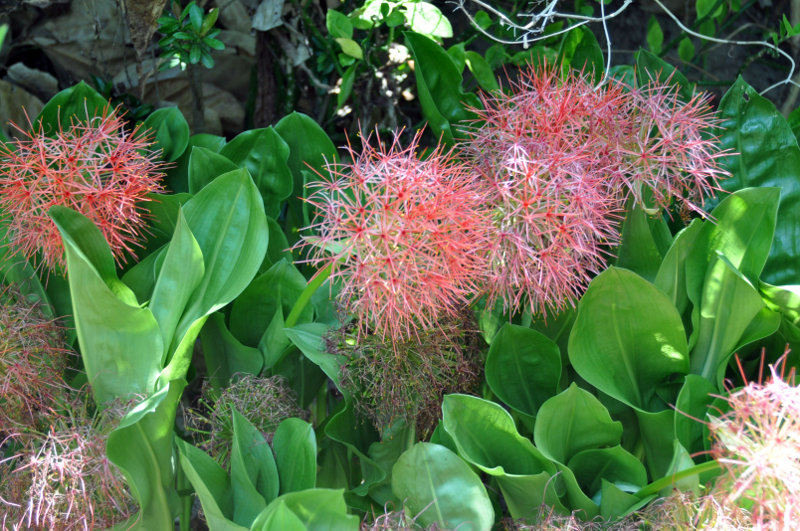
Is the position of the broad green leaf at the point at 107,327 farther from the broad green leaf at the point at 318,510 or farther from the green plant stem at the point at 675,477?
the green plant stem at the point at 675,477

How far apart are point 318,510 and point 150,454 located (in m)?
0.23

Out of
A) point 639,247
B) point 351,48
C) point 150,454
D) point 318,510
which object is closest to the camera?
point 318,510

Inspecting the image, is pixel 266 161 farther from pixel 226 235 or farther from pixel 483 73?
pixel 483 73

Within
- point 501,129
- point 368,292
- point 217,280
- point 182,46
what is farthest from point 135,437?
point 182,46

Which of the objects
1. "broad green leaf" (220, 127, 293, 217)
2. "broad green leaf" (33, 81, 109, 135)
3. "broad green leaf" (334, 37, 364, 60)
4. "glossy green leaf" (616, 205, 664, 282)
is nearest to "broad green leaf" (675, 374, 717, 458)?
"glossy green leaf" (616, 205, 664, 282)

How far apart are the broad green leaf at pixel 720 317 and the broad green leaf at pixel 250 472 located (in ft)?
1.73

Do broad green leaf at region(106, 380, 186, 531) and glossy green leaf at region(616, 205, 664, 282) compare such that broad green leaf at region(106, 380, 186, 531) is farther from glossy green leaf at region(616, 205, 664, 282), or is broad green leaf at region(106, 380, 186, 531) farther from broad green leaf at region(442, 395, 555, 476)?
glossy green leaf at region(616, 205, 664, 282)

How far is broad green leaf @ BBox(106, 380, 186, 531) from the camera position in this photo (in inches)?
30.3

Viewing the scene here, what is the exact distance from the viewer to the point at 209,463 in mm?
807

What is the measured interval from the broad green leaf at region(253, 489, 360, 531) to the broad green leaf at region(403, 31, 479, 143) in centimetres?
54

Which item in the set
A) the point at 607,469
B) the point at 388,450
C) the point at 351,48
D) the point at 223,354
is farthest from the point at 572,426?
the point at 351,48

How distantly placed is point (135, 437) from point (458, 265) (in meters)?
0.40

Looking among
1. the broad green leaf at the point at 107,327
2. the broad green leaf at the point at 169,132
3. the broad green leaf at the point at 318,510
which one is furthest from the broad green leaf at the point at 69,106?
the broad green leaf at the point at 318,510

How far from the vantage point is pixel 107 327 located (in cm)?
82
